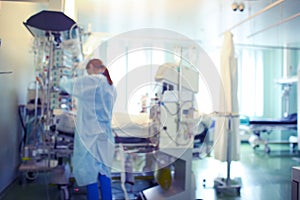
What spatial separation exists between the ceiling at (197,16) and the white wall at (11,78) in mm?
702

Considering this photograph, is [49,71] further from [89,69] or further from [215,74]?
[215,74]

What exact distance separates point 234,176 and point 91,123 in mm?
2126

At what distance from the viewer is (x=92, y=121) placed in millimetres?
2225

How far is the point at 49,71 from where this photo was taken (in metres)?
2.79

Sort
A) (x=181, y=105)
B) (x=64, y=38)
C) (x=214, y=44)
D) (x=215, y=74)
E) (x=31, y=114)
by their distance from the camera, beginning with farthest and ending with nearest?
(x=214, y=44) < (x=31, y=114) < (x=64, y=38) < (x=181, y=105) < (x=215, y=74)

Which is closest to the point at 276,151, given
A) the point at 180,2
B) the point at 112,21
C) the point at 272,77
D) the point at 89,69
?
the point at 272,77

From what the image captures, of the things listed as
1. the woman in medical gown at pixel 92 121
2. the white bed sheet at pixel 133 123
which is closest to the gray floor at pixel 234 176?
the woman in medical gown at pixel 92 121

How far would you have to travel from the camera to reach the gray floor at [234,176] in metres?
2.69

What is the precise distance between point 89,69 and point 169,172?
4.05 ft

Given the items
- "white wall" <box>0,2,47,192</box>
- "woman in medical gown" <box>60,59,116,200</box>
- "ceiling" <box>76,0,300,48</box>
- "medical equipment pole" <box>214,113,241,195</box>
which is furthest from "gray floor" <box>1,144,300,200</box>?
"ceiling" <box>76,0,300,48</box>

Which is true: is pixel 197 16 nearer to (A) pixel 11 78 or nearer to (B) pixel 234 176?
(B) pixel 234 176

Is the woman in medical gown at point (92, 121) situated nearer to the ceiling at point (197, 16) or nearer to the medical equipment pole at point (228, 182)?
the medical equipment pole at point (228, 182)

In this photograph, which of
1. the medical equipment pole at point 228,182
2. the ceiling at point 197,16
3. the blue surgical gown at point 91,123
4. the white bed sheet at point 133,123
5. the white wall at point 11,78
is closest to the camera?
the white bed sheet at point 133,123

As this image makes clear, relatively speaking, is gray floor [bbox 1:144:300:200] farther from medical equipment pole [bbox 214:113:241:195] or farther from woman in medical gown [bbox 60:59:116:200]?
woman in medical gown [bbox 60:59:116:200]
